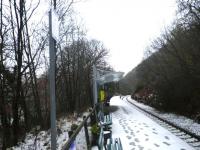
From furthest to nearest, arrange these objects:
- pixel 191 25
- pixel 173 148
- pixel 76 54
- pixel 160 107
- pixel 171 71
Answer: pixel 76 54
pixel 160 107
pixel 171 71
pixel 191 25
pixel 173 148

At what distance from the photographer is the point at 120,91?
124 metres

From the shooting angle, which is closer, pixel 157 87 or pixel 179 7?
pixel 179 7

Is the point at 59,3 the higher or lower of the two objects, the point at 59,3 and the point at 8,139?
the higher

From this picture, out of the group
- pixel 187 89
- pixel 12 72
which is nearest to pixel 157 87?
pixel 187 89

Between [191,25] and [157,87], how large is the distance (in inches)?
471

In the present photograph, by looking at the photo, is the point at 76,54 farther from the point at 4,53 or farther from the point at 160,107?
the point at 4,53

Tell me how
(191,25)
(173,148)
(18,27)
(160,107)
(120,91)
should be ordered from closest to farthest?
(173,148) < (18,27) < (191,25) < (160,107) < (120,91)

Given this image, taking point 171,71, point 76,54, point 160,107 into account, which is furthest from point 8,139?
point 76,54

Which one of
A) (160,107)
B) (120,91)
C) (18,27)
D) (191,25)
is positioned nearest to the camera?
(18,27)

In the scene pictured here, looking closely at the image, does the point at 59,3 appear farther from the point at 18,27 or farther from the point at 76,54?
the point at 76,54

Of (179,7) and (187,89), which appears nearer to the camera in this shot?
(179,7)

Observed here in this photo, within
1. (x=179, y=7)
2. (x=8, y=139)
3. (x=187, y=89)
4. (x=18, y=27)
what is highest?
(x=179, y=7)

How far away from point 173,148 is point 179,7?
49.6 ft

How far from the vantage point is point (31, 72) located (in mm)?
23391
